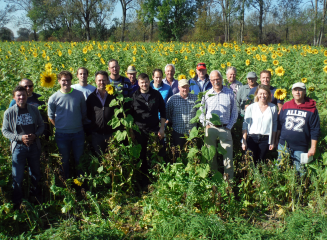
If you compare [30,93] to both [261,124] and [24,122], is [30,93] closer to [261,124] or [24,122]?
[24,122]

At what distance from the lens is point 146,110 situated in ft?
13.5

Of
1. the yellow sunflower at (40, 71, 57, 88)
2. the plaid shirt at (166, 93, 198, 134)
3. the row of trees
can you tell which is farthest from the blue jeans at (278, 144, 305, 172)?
the row of trees

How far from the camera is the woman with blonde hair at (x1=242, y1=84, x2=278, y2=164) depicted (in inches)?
158

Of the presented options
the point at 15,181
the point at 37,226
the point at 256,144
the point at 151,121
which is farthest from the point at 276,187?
the point at 15,181

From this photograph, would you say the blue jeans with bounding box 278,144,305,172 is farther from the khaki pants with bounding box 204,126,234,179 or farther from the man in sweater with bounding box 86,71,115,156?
the man in sweater with bounding box 86,71,115,156

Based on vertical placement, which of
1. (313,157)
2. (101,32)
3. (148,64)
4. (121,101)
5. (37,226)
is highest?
(101,32)

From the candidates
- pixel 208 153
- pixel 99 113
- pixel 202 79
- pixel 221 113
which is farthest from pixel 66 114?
pixel 202 79

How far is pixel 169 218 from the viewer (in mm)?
3209

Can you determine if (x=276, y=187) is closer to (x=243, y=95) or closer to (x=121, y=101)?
(x=243, y=95)

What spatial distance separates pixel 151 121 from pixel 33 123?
1539 mm

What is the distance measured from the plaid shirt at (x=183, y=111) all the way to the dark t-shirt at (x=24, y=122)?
6.28 feet

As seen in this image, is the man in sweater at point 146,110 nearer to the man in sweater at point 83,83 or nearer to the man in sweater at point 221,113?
the man in sweater at point 221,113

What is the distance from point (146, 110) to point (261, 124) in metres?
1.61

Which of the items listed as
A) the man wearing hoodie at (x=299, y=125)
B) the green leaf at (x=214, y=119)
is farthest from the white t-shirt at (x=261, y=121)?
the green leaf at (x=214, y=119)
